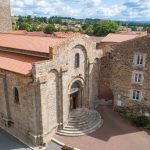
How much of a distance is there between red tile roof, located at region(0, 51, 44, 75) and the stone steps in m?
8.37

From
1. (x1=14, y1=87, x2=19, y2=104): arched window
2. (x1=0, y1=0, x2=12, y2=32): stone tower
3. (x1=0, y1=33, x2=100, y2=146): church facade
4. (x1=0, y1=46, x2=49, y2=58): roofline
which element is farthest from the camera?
(x1=0, y1=0, x2=12, y2=32): stone tower

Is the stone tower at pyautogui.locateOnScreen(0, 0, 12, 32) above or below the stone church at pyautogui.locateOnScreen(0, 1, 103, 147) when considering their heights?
above

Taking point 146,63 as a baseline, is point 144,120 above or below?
below

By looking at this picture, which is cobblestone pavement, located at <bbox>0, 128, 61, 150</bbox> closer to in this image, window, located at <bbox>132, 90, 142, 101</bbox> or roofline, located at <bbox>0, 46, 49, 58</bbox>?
roofline, located at <bbox>0, 46, 49, 58</bbox>

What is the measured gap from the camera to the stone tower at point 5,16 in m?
37.2

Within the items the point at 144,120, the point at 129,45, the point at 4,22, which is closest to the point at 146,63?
the point at 129,45

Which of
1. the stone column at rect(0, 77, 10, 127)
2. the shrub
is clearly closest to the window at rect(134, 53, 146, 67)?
the shrub

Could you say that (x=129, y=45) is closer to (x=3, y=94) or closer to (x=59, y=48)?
(x=59, y=48)

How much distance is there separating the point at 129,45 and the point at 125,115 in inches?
382

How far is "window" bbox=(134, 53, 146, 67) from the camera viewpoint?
26.7 m

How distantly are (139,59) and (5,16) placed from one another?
2480 centimetres

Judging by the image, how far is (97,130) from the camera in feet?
85.0

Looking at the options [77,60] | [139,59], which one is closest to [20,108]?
[77,60]

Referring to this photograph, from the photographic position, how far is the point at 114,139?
80.0 feet
